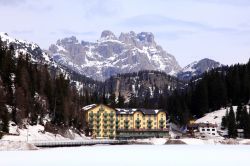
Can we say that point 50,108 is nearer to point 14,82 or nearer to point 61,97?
point 61,97

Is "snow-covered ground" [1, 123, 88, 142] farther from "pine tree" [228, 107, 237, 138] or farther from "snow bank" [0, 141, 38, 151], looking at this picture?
"pine tree" [228, 107, 237, 138]

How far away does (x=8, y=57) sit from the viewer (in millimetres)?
167750

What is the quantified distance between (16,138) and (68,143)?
17863 millimetres

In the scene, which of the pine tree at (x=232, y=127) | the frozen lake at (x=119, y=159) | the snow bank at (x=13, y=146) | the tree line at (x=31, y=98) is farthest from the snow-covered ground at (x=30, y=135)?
the pine tree at (x=232, y=127)

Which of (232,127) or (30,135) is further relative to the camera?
(232,127)

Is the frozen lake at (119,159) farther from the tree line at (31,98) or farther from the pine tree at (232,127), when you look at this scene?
the pine tree at (232,127)

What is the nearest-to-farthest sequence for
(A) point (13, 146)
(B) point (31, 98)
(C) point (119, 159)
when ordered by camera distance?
(C) point (119, 159)
(A) point (13, 146)
(B) point (31, 98)

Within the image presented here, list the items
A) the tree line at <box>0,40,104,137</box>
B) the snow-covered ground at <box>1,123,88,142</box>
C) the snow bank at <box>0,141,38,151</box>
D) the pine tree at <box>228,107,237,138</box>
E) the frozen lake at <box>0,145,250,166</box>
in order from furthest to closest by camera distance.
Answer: the pine tree at <box>228,107,237,138</box> < the tree line at <box>0,40,104,137</box> < the snow-covered ground at <box>1,123,88,142</box> < the snow bank at <box>0,141,38,151</box> < the frozen lake at <box>0,145,250,166</box>

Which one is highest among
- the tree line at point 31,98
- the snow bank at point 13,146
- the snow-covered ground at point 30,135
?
the tree line at point 31,98

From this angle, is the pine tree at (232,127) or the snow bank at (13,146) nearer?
the snow bank at (13,146)

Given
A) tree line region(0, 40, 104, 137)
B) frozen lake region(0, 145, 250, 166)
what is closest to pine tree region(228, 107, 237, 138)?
tree line region(0, 40, 104, 137)

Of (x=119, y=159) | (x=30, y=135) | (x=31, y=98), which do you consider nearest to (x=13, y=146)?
(x=30, y=135)

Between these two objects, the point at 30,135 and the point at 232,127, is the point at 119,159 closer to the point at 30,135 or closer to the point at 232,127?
the point at 30,135

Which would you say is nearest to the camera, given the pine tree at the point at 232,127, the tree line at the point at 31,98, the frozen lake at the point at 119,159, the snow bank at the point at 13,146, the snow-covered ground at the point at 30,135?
the frozen lake at the point at 119,159
